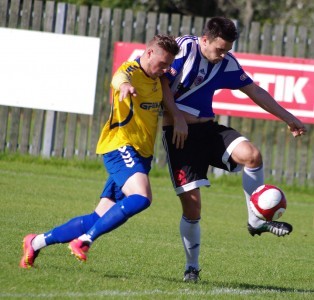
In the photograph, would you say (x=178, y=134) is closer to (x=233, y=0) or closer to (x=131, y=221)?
(x=131, y=221)

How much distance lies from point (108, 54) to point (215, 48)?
28.1ft

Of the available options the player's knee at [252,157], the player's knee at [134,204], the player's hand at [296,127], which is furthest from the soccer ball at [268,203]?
the player's knee at [134,204]

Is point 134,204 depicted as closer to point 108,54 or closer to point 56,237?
point 56,237

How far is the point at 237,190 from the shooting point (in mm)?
15125

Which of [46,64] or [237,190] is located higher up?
[46,64]

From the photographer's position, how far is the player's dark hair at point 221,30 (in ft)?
24.1

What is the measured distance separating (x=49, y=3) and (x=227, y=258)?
26.4ft

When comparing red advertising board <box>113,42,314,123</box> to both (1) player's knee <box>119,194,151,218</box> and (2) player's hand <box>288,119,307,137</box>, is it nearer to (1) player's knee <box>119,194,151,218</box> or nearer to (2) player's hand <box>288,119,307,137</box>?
(2) player's hand <box>288,119,307,137</box>

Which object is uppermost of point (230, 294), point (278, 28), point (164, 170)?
point (278, 28)

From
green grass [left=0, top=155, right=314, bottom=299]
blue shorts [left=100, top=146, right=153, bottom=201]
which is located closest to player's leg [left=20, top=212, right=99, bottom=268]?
green grass [left=0, top=155, right=314, bottom=299]

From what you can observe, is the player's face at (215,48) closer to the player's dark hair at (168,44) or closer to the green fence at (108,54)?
the player's dark hair at (168,44)

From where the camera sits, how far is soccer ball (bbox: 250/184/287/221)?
722 cm

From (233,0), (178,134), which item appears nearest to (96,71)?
(178,134)

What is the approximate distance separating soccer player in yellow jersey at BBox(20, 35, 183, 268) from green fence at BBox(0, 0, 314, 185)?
A: 8.47 metres
